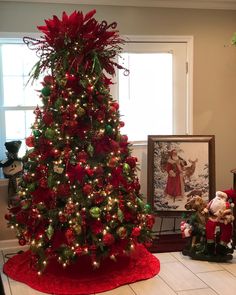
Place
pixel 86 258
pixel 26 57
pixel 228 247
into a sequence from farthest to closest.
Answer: pixel 26 57
pixel 228 247
pixel 86 258

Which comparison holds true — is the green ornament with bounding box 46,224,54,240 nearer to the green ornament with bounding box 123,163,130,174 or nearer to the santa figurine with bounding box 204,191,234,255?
the green ornament with bounding box 123,163,130,174

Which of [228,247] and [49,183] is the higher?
[49,183]

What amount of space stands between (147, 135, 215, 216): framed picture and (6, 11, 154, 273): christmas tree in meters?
1.03

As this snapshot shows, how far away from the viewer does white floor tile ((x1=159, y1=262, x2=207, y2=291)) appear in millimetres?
3172

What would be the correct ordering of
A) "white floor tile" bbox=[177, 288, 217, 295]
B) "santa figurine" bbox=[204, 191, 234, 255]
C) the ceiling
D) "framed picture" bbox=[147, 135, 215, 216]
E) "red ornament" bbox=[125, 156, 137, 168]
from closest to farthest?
"white floor tile" bbox=[177, 288, 217, 295] < "red ornament" bbox=[125, 156, 137, 168] < "santa figurine" bbox=[204, 191, 234, 255] < the ceiling < "framed picture" bbox=[147, 135, 215, 216]

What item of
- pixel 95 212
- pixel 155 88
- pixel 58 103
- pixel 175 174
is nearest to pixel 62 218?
pixel 95 212

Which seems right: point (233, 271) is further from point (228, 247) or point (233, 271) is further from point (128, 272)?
point (128, 272)

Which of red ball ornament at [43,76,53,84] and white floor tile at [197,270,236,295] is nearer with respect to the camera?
white floor tile at [197,270,236,295]

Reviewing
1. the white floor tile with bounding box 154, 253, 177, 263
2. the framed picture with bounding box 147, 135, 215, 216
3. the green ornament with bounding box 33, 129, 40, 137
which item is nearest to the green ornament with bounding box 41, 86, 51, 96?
the green ornament with bounding box 33, 129, 40, 137

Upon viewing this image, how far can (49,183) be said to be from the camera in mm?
3193

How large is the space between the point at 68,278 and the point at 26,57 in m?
2.16

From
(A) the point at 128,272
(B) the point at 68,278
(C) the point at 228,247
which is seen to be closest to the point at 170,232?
(C) the point at 228,247

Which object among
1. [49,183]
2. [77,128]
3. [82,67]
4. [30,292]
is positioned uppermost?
[82,67]

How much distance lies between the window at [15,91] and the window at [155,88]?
905 mm
